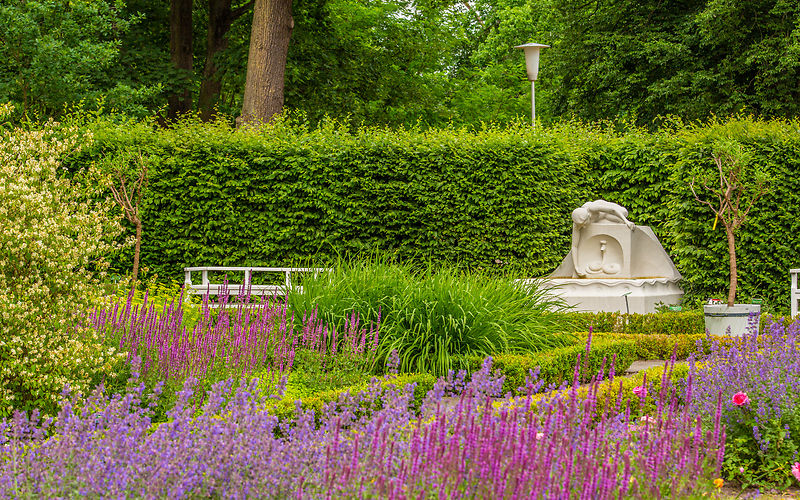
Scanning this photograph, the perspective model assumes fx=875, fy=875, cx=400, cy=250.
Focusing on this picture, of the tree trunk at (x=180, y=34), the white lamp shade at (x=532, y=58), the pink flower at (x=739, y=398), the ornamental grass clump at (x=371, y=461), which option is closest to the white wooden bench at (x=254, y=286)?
the pink flower at (x=739, y=398)

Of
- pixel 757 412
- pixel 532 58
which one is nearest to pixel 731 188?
pixel 532 58

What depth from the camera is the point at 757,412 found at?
4688 mm

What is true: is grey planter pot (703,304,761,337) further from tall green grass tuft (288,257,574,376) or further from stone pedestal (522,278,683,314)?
tall green grass tuft (288,257,574,376)

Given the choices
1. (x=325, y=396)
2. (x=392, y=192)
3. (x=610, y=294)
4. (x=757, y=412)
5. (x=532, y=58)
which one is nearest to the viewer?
(x=757, y=412)

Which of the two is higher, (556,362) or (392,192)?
(392,192)

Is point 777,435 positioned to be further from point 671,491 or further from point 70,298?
point 70,298

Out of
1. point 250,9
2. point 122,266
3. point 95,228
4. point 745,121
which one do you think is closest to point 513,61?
point 250,9

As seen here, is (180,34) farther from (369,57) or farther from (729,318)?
(729,318)

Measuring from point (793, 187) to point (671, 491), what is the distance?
10.3m

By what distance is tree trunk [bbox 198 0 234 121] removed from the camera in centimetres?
2008

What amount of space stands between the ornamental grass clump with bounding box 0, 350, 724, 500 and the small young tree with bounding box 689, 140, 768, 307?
26.6ft

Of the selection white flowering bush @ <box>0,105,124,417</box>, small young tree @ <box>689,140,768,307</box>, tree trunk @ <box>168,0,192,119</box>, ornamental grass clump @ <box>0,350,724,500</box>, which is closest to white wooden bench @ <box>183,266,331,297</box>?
white flowering bush @ <box>0,105,124,417</box>

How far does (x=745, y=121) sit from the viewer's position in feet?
42.5

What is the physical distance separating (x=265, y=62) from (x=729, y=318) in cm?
963
